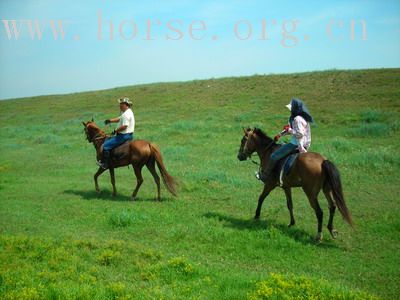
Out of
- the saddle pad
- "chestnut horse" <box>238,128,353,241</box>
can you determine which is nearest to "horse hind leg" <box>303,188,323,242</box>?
"chestnut horse" <box>238,128,353,241</box>

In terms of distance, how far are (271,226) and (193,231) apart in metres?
1.71

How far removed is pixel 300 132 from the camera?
8.52 meters

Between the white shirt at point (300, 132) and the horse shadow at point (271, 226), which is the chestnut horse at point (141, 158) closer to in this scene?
the horse shadow at point (271, 226)

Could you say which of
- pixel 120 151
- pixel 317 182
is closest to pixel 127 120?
pixel 120 151

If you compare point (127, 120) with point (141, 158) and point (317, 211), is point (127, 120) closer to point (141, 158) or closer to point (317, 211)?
point (141, 158)

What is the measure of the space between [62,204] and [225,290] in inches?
275

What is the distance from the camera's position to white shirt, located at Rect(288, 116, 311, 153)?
335 inches

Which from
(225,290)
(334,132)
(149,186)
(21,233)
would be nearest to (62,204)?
(21,233)

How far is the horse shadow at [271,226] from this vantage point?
812 centimetres

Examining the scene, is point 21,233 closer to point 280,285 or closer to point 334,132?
point 280,285

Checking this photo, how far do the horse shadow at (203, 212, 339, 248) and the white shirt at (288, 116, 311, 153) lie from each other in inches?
70.9

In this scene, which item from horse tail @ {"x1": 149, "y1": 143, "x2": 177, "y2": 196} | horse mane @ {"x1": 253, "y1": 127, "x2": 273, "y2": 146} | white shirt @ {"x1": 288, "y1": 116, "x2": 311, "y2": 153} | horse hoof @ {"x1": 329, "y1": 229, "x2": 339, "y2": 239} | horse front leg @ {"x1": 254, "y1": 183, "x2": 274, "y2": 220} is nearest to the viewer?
horse hoof @ {"x1": 329, "y1": 229, "x2": 339, "y2": 239}

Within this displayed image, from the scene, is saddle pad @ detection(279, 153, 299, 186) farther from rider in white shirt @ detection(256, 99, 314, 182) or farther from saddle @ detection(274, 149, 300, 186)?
rider in white shirt @ detection(256, 99, 314, 182)

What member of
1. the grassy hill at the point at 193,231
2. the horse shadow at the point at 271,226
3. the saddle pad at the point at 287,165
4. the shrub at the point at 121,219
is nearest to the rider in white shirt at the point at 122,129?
the grassy hill at the point at 193,231
